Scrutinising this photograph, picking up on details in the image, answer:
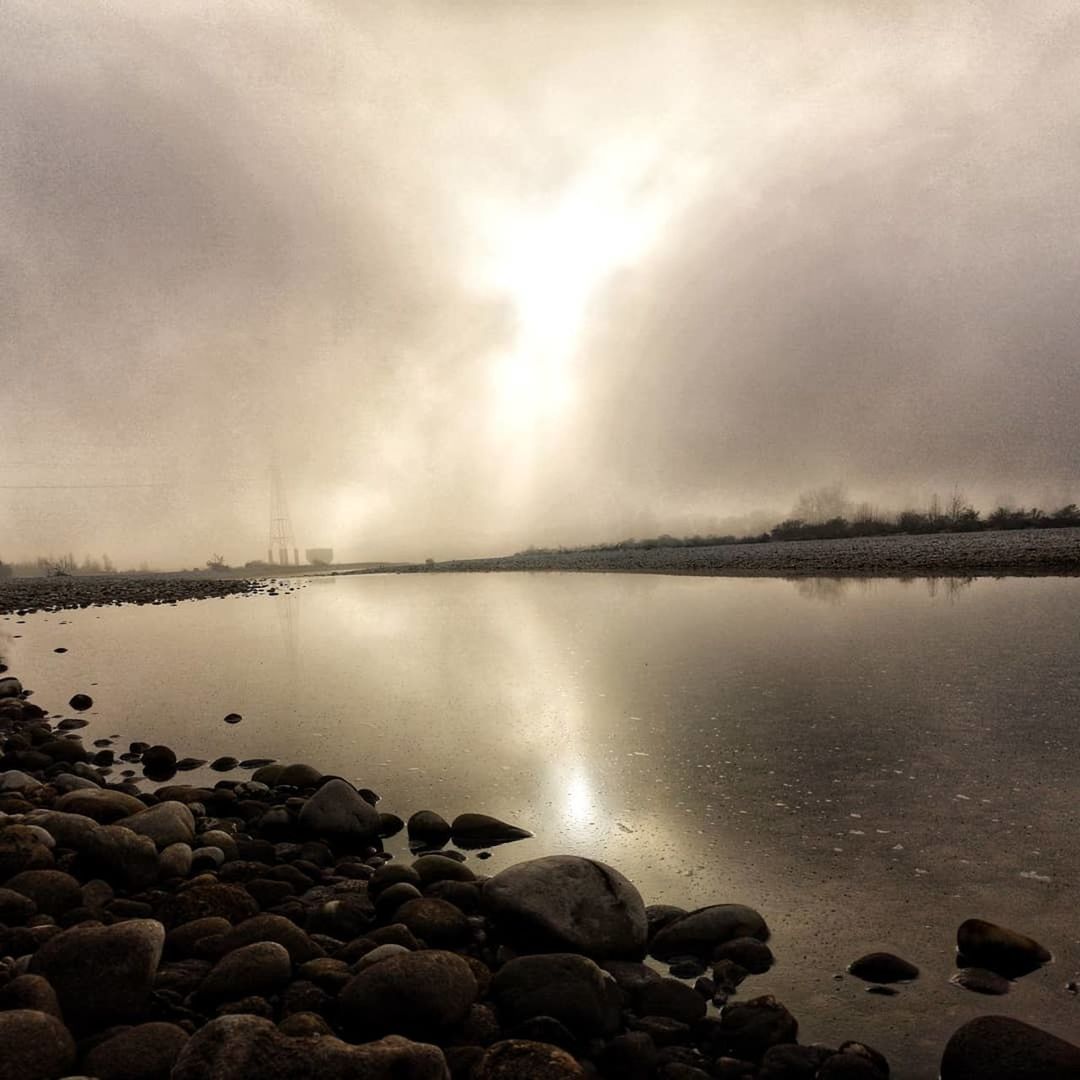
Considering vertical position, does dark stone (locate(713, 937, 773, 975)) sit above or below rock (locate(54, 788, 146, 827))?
below

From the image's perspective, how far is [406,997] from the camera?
12.7ft

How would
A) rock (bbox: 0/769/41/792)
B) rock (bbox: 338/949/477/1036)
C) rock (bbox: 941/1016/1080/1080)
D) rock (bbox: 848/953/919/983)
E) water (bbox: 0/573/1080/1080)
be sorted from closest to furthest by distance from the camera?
rock (bbox: 941/1016/1080/1080), rock (bbox: 338/949/477/1036), rock (bbox: 848/953/919/983), water (bbox: 0/573/1080/1080), rock (bbox: 0/769/41/792)

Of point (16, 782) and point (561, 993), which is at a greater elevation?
point (16, 782)

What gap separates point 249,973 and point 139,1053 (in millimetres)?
708

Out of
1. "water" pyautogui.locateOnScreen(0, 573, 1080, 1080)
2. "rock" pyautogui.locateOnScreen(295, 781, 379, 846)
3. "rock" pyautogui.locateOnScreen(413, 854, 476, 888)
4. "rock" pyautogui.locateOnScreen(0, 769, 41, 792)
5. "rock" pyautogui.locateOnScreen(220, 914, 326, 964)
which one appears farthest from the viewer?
"rock" pyautogui.locateOnScreen(0, 769, 41, 792)

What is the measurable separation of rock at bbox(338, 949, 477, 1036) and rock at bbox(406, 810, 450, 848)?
2.50 metres

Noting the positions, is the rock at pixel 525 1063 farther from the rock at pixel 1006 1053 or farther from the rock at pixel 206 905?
the rock at pixel 206 905

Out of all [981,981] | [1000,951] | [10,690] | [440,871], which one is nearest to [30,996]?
[440,871]

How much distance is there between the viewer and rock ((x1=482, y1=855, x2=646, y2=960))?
4.63 m

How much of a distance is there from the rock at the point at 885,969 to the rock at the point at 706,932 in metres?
0.63

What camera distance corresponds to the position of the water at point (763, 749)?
15.2 feet

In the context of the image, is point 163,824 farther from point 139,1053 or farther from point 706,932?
point 706,932

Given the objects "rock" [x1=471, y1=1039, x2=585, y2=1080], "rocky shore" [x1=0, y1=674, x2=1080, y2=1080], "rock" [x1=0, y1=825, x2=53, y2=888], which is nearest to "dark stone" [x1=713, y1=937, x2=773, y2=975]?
"rocky shore" [x1=0, y1=674, x2=1080, y2=1080]

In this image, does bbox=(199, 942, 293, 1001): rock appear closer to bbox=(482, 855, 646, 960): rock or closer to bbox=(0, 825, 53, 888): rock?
bbox=(482, 855, 646, 960): rock
